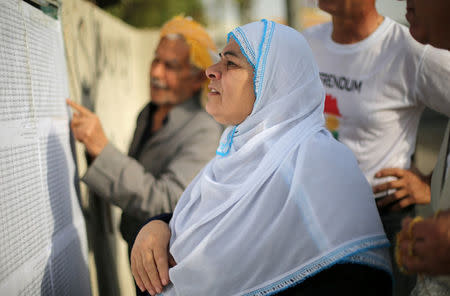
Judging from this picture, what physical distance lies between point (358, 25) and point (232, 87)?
88 centimetres

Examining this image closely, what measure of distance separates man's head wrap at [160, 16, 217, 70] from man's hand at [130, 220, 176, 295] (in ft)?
4.61

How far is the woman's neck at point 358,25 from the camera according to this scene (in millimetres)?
1976

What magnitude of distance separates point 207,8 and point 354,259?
22863mm

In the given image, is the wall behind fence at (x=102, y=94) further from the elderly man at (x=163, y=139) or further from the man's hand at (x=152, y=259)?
the man's hand at (x=152, y=259)

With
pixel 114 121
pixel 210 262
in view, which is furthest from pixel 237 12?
pixel 210 262

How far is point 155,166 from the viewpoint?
8.16 feet

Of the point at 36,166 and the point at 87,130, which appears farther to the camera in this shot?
the point at 87,130

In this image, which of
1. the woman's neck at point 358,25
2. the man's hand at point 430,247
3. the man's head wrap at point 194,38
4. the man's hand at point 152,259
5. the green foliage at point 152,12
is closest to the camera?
the man's hand at point 430,247

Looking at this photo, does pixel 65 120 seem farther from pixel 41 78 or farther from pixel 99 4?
pixel 99 4

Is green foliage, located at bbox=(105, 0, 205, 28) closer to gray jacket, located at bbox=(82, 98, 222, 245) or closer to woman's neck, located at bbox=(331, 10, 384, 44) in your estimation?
gray jacket, located at bbox=(82, 98, 222, 245)

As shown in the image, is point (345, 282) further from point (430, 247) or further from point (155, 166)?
point (155, 166)

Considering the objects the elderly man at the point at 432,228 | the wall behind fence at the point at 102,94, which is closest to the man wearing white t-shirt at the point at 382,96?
the elderly man at the point at 432,228

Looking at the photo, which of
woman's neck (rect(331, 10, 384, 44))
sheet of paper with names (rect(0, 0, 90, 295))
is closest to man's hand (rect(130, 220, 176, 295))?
sheet of paper with names (rect(0, 0, 90, 295))

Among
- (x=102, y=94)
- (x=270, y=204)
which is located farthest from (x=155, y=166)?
(x=102, y=94)
